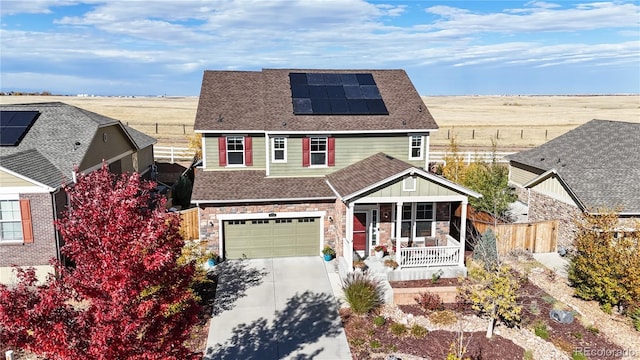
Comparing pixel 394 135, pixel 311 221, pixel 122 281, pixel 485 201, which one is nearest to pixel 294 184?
pixel 311 221

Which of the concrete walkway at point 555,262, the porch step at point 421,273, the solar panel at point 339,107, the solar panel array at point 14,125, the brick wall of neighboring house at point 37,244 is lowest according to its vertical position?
the concrete walkway at point 555,262

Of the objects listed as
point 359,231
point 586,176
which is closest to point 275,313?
point 359,231

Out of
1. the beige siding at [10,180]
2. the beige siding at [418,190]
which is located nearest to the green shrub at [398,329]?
the beige siding at [418,190]

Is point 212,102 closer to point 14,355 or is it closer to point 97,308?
point 14,355

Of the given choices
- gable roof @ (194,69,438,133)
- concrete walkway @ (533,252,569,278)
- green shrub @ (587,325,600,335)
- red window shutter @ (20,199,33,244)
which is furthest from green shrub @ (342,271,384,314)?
red window shutter @ (20,199,33,244)

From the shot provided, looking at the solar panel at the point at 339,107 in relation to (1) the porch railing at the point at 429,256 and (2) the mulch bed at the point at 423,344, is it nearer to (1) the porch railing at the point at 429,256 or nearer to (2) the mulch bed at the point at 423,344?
(1) the porch railing at the point at 429,256

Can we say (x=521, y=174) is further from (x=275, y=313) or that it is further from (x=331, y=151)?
Result: (x=275, y=313)
